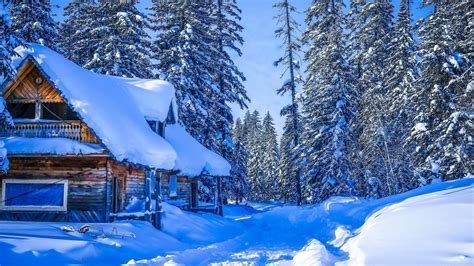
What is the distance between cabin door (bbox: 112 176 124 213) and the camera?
18.2m

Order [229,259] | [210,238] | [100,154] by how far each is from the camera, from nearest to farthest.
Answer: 1. [229,259]
2. [100,154]
3. [210,238]

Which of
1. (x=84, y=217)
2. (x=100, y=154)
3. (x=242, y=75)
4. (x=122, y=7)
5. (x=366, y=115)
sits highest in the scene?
(x=122, y=7)

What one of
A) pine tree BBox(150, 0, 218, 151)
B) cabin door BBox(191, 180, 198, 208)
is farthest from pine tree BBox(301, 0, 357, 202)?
cabin door BBox(191, 180, 198, 208)

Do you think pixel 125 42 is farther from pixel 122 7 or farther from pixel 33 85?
pixel 33 85

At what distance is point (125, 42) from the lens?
29609 millimetres

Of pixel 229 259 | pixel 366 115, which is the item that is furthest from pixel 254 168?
pixel 229 259

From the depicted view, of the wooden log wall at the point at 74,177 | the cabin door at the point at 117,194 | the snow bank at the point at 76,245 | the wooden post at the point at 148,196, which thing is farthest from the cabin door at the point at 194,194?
the snow bank at the point at 76,245

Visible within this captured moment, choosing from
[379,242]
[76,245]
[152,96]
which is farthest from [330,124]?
[76,245]

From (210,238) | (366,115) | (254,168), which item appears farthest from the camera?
(254,168)

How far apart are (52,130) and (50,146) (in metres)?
1.19

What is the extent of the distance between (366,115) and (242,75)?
37.5 feet

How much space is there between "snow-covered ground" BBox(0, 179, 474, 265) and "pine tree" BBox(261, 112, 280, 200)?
44.9m

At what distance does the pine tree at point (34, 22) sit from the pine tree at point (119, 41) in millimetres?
3025

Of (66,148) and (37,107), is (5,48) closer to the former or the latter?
(66,148)
